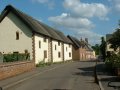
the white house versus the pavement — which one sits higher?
the white house

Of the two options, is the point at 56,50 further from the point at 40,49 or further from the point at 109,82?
the point at 109,82

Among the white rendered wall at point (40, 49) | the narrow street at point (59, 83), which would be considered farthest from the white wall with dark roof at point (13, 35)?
the narrow street at point (59, 83)

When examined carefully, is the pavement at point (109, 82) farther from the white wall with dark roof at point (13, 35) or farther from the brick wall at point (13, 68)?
the white wall with dark roof at point (13, 35)

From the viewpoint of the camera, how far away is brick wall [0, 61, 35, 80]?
1030 inches

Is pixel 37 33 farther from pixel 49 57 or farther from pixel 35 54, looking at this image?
pixel 49 57

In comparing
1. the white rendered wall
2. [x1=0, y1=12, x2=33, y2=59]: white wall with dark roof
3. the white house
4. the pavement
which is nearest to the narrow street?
the pavement

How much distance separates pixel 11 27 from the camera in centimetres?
4653

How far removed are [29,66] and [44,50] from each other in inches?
613

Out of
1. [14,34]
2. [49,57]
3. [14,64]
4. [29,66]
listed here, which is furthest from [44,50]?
[14,64]

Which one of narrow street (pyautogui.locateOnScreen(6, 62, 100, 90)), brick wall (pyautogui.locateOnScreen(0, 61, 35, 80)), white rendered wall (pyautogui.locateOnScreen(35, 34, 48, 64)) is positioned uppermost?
white rendered wall (pyautogui.locateOnScreen(35, 34, 48, 64))

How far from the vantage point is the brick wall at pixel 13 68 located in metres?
26.2

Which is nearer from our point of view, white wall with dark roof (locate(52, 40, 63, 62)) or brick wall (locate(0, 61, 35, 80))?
brick wall (locate(0, 61, 35, 80))

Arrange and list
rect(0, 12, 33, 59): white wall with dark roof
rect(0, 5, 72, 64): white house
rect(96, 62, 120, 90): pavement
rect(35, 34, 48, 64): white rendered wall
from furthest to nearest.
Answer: rect(35, 34, 48, 64): white rendered wall → rect(0, 12, 33, 59): white wall with dark roof → rect(0, 5, 72, 64): white house → rect(96, 62, 120, 90): pavement

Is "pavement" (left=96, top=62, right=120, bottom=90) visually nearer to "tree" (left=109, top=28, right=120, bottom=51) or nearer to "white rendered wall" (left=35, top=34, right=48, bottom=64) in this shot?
"tree" (left=109, top=28, right=120, bottom=51)
